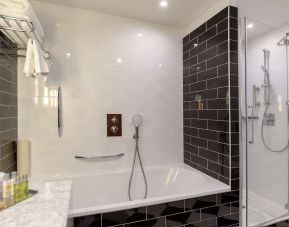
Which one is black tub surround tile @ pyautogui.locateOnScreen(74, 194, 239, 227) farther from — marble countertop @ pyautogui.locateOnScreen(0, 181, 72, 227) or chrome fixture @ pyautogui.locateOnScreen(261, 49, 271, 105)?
chrome fixture @ pyautogui.locateOnScreen(261, 49, 271, 105)

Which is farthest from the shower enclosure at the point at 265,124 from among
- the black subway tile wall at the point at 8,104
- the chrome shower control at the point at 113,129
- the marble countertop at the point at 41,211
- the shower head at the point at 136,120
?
the black subway tile wall at the point at 8,104

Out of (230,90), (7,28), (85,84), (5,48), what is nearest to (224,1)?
(230,90)

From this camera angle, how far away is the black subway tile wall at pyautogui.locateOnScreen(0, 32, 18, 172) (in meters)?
1.66

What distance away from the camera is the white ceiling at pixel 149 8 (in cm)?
212

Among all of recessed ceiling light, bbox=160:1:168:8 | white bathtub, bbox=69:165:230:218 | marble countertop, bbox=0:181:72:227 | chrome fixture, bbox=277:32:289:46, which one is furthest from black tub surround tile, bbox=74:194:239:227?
recessed ceiling light, bbox=160:1:168:8

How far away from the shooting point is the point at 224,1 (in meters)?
2.02

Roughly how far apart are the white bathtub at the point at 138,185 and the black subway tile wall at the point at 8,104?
689 mm

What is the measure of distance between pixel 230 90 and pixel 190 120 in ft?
2.50

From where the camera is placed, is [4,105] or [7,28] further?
[4,105]

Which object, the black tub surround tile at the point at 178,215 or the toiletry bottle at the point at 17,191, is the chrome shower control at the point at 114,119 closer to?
the black tub surround tile at the point at 178,215

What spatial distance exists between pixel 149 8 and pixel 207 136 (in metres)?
1.65

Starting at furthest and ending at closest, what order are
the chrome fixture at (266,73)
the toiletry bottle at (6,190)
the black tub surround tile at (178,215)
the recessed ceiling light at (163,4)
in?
the chrome fixture at (266,73)
the recessed ceiling light at (163,4)
the black tub surround tile at (178,215)
the toiletry bottle at (6,190)

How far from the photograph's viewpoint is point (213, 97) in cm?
220

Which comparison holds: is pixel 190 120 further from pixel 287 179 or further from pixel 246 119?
pixel 287 179
